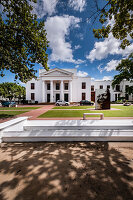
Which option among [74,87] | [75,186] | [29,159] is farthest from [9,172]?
[74,87]

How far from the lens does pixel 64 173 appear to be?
176 cm

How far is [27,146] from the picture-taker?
2.82 m

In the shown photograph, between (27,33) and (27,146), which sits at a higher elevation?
(27,33)

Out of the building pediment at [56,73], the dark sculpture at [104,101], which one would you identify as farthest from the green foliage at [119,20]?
the building pediment at [56,73]

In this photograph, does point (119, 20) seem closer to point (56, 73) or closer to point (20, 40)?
point (20, 40)

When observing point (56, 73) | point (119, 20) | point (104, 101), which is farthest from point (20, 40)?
point (56, 73)

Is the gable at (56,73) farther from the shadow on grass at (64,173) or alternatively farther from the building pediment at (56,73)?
the shadow on grass at (64,173)

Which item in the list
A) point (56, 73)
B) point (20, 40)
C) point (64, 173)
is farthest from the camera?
point (56, 73)

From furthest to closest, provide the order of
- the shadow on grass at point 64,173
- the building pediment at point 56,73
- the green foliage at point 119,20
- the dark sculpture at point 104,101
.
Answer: the building pediment at point 56,73, the dark sculpture at point 104,101, the green foliage at point 119,20, the shadow on grass at point 64,173

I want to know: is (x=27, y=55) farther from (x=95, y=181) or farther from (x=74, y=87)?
(x=74, y=87)

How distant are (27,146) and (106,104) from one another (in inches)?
474

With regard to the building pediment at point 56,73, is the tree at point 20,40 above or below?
below

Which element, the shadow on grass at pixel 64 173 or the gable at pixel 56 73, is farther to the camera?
the gable at pixel 56 73

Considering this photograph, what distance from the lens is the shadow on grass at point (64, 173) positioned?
4.49 feet
